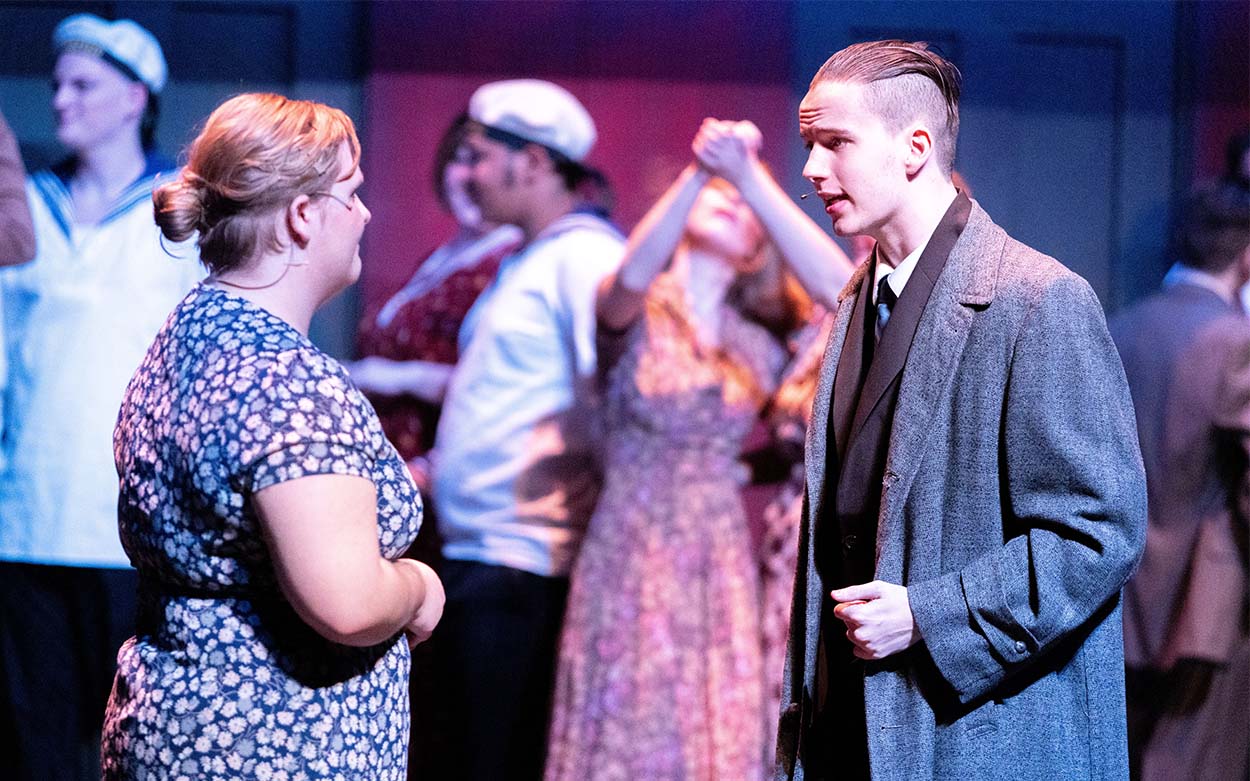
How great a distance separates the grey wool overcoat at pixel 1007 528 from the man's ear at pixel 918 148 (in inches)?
4.1

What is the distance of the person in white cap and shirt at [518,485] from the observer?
3096 millimetres

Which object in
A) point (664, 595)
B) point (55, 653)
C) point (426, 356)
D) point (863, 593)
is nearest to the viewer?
point (863, 593)

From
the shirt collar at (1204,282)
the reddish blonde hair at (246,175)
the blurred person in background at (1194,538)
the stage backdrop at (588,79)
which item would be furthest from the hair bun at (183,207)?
the shirt collar at (1204,282)

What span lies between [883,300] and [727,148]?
1172mm

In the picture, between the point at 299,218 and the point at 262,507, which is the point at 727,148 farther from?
the point at 262,507

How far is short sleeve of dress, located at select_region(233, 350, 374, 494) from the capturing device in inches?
57.6

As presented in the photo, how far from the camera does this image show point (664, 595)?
300 cm

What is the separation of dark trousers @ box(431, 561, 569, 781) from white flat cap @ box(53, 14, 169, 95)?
1.39 meters

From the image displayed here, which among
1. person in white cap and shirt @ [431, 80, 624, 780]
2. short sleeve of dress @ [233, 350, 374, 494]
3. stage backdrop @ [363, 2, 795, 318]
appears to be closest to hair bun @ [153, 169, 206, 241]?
short sleeve of dress @ [233, 350, 374, 494]

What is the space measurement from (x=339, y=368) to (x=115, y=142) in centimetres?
188

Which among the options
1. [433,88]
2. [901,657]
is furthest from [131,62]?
[901,657]

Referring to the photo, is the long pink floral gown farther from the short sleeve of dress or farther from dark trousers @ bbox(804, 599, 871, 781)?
the short sleeve of dress

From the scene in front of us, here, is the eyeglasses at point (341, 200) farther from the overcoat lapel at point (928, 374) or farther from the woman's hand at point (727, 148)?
the woman's hand at point (727, 148)

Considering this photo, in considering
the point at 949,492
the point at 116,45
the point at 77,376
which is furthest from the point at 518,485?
the point at 949,492
